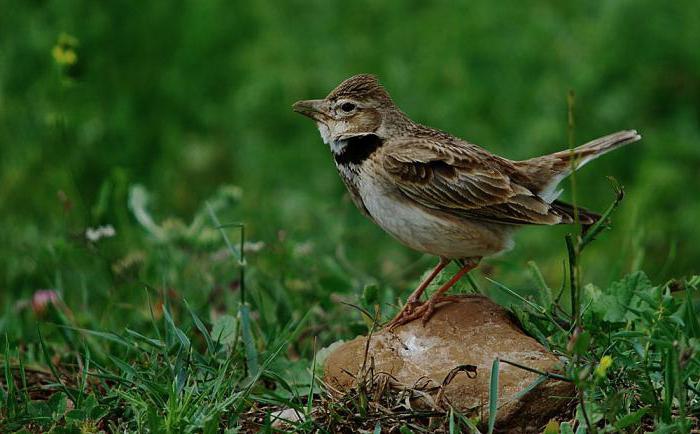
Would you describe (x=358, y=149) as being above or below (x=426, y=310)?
above

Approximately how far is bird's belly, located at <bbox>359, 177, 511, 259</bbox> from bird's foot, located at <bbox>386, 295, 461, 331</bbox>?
28cm

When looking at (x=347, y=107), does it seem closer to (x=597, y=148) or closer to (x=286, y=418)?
(x=597, y=148)

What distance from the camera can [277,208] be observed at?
9.69 m

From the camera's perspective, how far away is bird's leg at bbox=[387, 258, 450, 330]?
18.0 ft

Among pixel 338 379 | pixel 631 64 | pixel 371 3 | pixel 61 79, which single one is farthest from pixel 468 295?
pixel 371 3

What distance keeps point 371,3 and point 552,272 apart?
396cm

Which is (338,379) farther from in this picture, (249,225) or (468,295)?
(249,225)

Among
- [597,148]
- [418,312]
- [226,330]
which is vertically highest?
[597,148]

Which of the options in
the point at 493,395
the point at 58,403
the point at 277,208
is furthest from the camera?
the point at 277,208

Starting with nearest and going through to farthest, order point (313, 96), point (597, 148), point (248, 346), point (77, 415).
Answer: point (77, 415) → point (248, 346) → point (597, 148) → point (313, 96)

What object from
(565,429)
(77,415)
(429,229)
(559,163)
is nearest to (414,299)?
(429,229)

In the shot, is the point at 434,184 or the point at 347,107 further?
the point at 347,107

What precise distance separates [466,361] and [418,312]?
0.50 meters

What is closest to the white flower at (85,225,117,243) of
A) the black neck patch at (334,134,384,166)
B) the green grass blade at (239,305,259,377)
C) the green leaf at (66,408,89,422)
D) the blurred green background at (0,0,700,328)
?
the blurred green background at (0,0,700,328)
